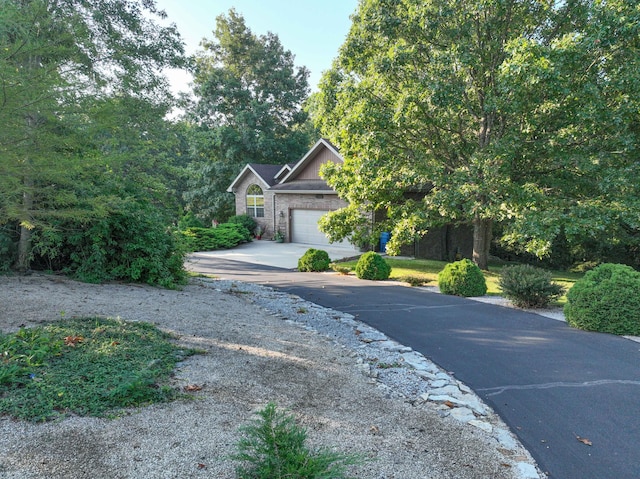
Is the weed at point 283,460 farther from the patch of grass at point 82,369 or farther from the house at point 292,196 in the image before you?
the house at point 292,196

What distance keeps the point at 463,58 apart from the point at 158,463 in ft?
38.1

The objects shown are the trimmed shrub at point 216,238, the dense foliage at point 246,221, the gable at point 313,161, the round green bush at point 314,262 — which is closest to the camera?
the round green bush at point 314,262

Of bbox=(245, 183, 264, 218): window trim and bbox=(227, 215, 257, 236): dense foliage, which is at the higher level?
bbox=(245, 183, 264, 218): window trim

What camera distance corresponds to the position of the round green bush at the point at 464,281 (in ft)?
32.9

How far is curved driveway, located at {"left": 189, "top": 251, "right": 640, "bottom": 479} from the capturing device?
3525mm

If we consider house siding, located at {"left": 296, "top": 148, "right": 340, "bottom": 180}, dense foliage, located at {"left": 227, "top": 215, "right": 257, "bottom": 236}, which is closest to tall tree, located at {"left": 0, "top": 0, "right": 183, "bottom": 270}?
house siding, located at {"left": 296, "top": 148, "right": 340, "bottom": 180}

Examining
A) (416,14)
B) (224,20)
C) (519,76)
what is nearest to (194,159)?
(224,20)

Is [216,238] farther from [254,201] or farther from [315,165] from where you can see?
[315,165]

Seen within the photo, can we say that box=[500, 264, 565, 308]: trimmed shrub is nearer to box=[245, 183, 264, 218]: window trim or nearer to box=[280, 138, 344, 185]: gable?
box=[280, 138, 344, 185]: gable

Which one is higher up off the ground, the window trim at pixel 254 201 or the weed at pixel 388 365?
the window trim at pixel 254 201

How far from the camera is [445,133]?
13594 millimetres

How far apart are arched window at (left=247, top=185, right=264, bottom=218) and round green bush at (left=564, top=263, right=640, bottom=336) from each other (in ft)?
72.5

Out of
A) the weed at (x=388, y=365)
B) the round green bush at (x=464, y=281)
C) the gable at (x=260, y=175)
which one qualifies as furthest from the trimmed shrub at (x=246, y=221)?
the weed at (x=388, y=365)

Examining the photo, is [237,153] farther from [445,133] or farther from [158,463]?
[158,463]
